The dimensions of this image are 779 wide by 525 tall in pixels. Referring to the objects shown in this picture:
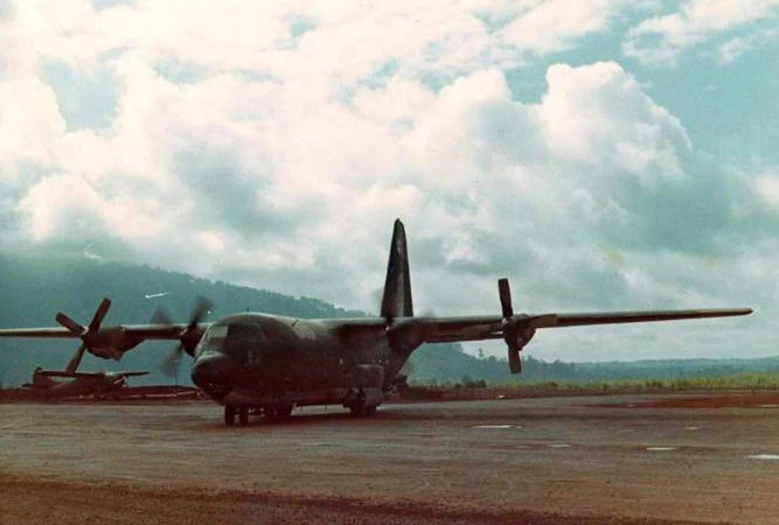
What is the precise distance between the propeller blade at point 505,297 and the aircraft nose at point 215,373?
39.9 ft

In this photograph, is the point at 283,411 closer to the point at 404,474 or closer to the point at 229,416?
the point at 229,416

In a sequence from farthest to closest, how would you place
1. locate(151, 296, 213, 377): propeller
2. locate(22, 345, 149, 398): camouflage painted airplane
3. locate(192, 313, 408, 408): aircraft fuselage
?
locate(22, 345, 149, 398): camouflage painted airplane, locate(151, 296, 213, 377): propeller, locate(192, 313, 408, 408): aircraft fuselage

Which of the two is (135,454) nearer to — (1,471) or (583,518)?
(1,471)

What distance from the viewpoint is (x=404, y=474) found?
18.8 metres

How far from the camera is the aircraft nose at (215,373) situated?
35.0m

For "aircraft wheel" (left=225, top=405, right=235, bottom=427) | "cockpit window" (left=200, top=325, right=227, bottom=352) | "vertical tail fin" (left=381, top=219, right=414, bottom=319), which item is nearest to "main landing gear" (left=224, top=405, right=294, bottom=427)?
"aircraft wheel" (left=225, top=405, right=235, bottom=427)

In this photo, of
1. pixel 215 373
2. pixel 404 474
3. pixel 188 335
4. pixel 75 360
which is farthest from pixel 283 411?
pixel 404 474

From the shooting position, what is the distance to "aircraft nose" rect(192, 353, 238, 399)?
35.0 meters

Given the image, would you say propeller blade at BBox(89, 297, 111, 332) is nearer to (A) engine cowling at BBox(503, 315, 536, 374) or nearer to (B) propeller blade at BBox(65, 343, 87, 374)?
(B) propeller blade at BBox(65, 343, 87, 374)

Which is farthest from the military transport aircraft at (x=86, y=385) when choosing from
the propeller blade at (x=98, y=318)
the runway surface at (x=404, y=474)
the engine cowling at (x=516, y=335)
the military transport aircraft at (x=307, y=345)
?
the runway surface at (x=404, y=474)

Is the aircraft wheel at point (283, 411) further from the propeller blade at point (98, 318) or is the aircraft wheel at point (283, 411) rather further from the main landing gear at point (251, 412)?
the propeller blade at point (98, 318)

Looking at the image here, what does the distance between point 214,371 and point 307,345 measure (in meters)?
5.82

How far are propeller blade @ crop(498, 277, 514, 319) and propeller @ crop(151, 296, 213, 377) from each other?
1244cm

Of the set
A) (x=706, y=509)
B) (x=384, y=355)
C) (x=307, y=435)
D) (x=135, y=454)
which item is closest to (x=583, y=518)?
(x=706, y=509)
